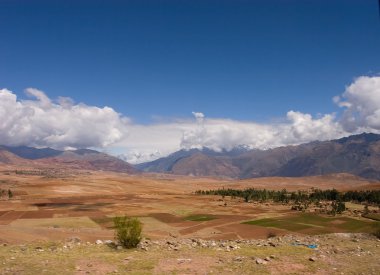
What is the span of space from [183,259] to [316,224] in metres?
72.7

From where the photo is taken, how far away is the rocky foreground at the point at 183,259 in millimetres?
27016

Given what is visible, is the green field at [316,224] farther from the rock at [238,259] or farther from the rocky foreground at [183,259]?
the rock at [238,259]

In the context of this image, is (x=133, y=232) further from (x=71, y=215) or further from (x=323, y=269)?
(x=71, y=215)

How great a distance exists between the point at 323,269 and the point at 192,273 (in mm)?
9608

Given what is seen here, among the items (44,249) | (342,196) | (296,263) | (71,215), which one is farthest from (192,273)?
(342,196)

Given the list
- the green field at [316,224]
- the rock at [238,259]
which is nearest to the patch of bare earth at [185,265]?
the rock at [238,259]

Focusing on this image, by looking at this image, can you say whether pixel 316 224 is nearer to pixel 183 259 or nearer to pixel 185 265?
pixel 183 259

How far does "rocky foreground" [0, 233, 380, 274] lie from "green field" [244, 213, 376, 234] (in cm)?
5038

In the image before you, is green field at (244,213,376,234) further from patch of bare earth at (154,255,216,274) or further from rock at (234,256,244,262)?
patch of bare earth at (154,255,216,274)

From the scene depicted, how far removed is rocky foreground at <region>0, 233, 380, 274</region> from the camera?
1064 inches

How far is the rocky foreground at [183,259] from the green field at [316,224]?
1983 inches

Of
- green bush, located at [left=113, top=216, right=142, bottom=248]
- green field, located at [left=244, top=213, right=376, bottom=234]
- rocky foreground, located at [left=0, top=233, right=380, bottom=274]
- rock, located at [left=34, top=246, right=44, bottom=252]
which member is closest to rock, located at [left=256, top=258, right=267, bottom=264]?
rocky foreground, located at [left=0, top=233, right=380, bottom=274]

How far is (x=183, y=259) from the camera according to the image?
100ft

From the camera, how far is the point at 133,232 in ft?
118
